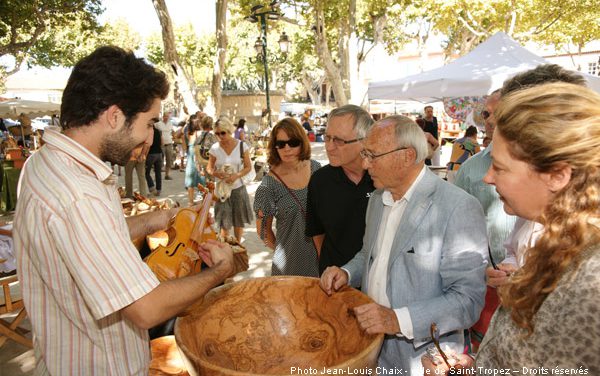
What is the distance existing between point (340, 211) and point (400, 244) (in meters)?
0.87

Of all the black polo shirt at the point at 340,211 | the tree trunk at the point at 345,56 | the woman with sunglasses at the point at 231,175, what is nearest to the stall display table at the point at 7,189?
the woman with sunglasses at the point at 231,175

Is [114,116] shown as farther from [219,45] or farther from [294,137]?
[219,45]

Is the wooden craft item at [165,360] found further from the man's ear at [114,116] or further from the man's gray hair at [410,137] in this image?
the man's gray hair at [410,137]

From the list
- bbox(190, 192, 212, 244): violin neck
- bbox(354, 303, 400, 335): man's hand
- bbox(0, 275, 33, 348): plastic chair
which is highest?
bbox(190, 192, 212, 244): violin neck

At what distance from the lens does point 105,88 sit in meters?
1.39

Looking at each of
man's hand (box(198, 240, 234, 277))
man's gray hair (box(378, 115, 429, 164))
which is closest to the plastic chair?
man's hand (box(198, 240, 234, 277))

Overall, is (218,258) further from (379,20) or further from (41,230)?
(379,20)

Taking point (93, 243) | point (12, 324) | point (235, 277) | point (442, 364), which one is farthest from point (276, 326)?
point (235, 277)

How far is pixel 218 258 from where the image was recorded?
1.54 metres

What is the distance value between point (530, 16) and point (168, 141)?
15838mm

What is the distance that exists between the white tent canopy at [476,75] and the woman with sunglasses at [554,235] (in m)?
6.13

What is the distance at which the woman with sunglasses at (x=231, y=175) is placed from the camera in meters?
5.77

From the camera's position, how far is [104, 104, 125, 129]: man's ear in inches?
55.4

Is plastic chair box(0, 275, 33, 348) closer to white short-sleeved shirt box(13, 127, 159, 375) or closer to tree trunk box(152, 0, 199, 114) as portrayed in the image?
white short-sleeved shirt box(13, 127, 159, 375)
